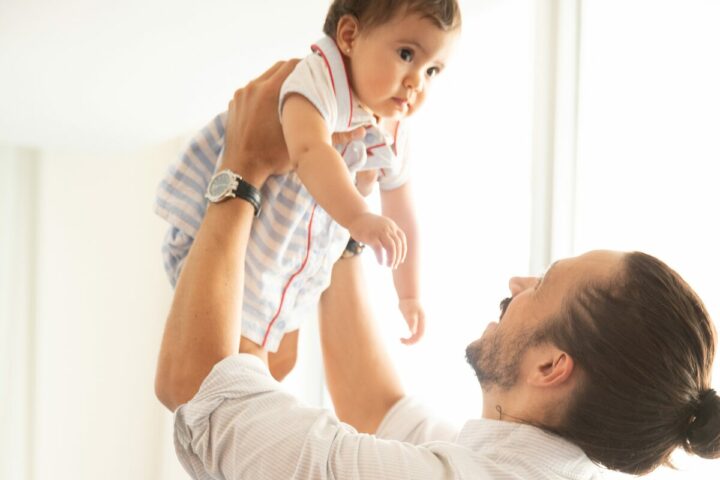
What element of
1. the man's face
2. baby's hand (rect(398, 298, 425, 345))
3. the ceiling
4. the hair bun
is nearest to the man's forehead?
the man's face

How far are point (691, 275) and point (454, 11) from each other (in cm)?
59

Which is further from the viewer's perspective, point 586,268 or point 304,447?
point 586,268

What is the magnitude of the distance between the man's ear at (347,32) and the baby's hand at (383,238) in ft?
1.09

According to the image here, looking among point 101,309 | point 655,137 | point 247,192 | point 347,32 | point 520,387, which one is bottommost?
point 101,309

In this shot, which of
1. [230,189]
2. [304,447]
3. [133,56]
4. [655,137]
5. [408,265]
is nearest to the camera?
[304,447]

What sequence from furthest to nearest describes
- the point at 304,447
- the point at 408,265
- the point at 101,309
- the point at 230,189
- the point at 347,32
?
1. the point at 101,309
2. the point at 408,265
3. the point at 347,32
4. the point at 230,189
5. the point at 304,447

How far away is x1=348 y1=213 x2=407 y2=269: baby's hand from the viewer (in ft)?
3.20

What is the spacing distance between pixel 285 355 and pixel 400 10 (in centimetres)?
59

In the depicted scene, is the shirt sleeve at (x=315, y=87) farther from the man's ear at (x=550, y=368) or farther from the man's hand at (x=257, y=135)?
the man's ear at (x=550, y=368)

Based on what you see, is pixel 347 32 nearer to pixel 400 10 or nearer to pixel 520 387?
pixel 400 10

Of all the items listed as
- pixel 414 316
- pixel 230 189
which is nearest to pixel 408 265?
pixel 414 316

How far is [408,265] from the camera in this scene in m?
1.34

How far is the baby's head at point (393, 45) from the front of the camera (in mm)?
1170

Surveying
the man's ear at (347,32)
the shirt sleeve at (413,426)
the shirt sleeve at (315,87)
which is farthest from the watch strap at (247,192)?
the shirt sleeve at (413,426)
